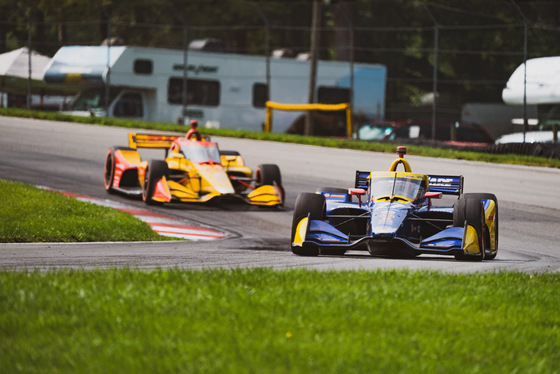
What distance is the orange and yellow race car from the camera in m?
16.6

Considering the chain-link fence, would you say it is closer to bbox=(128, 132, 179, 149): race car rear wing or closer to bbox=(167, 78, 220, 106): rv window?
bbox=(167, 78, 220, 106): rv window

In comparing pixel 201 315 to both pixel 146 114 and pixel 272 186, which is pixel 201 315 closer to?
pixel 272 186

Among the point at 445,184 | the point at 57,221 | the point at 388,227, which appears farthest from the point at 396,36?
the point at 388,227

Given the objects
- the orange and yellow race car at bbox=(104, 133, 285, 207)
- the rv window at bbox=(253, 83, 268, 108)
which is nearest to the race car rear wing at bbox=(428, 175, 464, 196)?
the orange and yellow race car at bbox=(104, 133, 285, 207)

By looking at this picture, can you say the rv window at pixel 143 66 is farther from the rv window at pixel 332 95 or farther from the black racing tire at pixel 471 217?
the black racing tire at pixel 471 217

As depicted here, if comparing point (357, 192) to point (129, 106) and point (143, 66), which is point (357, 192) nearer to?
point (143, 66)

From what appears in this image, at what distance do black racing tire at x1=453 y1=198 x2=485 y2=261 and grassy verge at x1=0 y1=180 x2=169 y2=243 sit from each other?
414 cm

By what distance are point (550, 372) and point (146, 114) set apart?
2468cm

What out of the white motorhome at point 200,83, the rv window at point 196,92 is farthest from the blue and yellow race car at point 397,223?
the rv window at point 196,92

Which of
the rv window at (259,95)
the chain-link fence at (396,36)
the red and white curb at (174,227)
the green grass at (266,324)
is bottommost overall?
the red and white curb at (174,227)

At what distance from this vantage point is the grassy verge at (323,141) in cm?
1997

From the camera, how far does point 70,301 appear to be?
239 inches

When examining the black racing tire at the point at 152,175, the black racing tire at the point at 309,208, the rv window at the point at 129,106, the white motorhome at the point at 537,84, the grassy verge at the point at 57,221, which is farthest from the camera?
the rv window at the point at 129,106

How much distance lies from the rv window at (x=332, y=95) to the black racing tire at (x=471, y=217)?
67.6 feet
